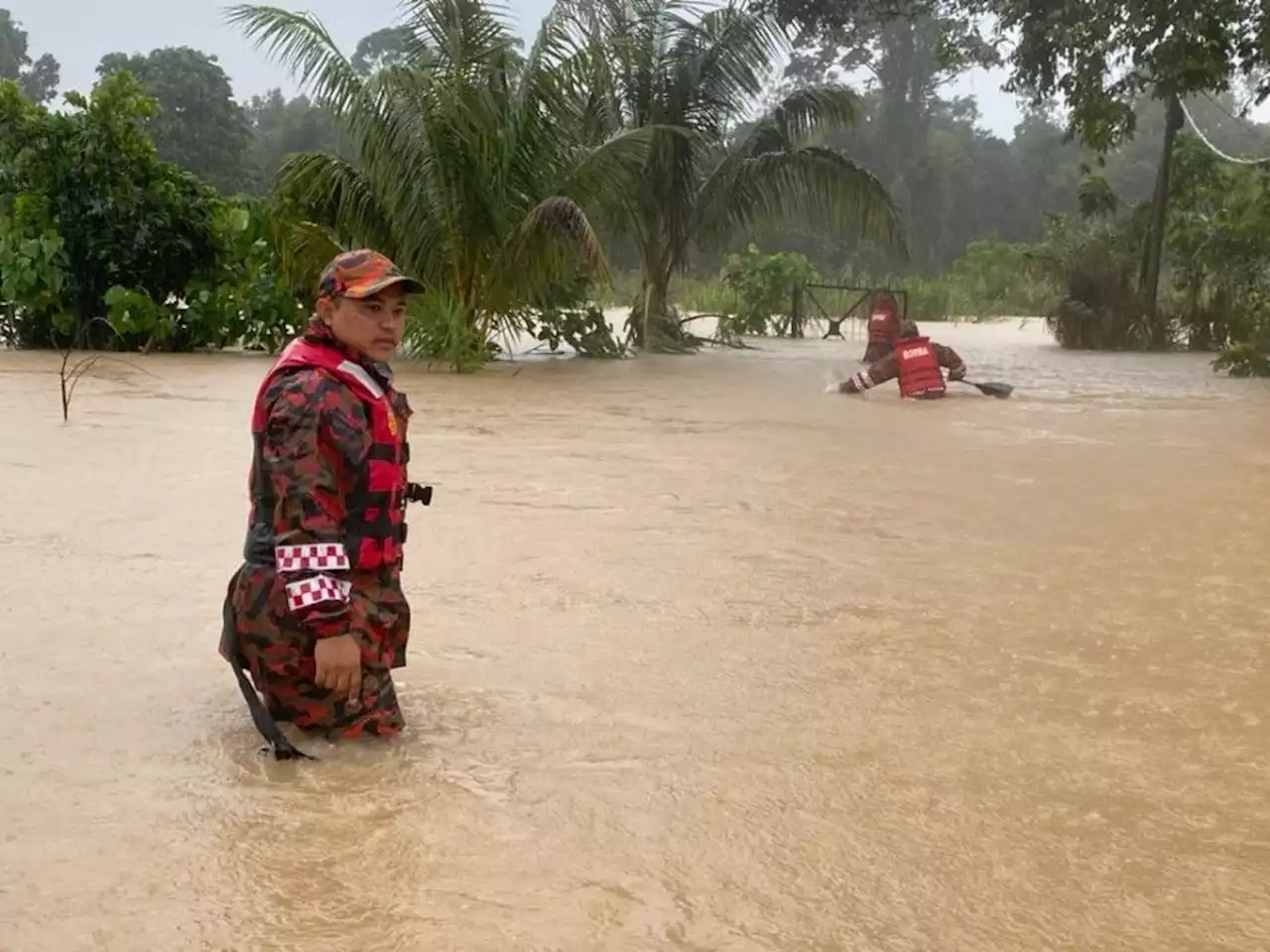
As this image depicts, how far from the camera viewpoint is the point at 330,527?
259 centimetres

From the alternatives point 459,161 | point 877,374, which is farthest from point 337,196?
point 877,374

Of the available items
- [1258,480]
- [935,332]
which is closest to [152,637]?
[1258,480]

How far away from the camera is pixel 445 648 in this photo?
11.4 feet

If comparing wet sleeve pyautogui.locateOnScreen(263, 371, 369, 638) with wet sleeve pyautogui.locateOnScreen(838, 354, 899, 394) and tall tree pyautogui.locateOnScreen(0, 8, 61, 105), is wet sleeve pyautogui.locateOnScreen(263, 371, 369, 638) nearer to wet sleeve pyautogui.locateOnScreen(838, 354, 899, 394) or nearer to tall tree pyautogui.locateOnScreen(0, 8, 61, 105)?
wet sleeve pyautogui.locateOnScreen(838, 354, 899, 394)

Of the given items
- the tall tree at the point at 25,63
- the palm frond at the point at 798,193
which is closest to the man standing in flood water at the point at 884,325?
the palm frond at the point at 798,193

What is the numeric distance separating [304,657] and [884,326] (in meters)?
9.22

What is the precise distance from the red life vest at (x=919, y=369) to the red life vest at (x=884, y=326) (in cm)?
98

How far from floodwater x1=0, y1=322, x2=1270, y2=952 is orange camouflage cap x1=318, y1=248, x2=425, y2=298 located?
833mm

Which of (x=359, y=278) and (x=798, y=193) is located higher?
(x=798, y=193)

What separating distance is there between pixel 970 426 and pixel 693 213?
851 cm

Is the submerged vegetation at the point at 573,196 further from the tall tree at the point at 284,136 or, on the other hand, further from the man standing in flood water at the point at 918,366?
the tall tree at the point at 284,136

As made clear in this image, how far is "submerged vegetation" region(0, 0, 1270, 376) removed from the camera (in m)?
12.6

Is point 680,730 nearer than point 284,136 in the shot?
Yes

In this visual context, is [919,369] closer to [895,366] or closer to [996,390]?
[895,366]
